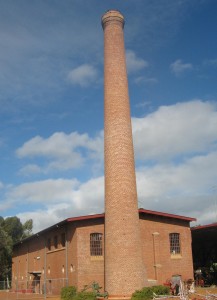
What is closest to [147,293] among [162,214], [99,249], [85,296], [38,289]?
[85,296]

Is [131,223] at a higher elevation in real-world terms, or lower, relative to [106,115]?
lower

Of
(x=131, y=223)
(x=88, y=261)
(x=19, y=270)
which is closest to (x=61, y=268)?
(x=88, y=261)

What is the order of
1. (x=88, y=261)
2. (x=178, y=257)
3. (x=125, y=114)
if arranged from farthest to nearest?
(x=178, y=257), (x=88, y=261), (x=125, y=114)

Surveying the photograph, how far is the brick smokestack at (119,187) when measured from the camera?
23062 mm

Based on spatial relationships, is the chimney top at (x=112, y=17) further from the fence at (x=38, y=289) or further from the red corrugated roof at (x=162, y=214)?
the fence at (x=38, y=289)

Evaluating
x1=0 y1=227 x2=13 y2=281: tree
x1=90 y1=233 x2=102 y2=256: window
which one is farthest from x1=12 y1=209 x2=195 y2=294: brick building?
x1=0 y1=227 x2=13 y2=281: tree

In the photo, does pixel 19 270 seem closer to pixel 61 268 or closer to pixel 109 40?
pixel 61 268

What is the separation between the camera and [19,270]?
46.6 meters

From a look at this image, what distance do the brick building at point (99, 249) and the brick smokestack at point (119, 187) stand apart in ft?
14.8

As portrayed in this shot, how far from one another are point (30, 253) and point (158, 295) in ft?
78.7

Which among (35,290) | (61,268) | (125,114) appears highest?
(125,114)

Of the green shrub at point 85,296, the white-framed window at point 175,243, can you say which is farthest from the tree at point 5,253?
the green shrub at point 85,296

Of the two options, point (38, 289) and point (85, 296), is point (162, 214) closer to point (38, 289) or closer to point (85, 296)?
point (85, 296)

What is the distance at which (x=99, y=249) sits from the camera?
94.1 ft
